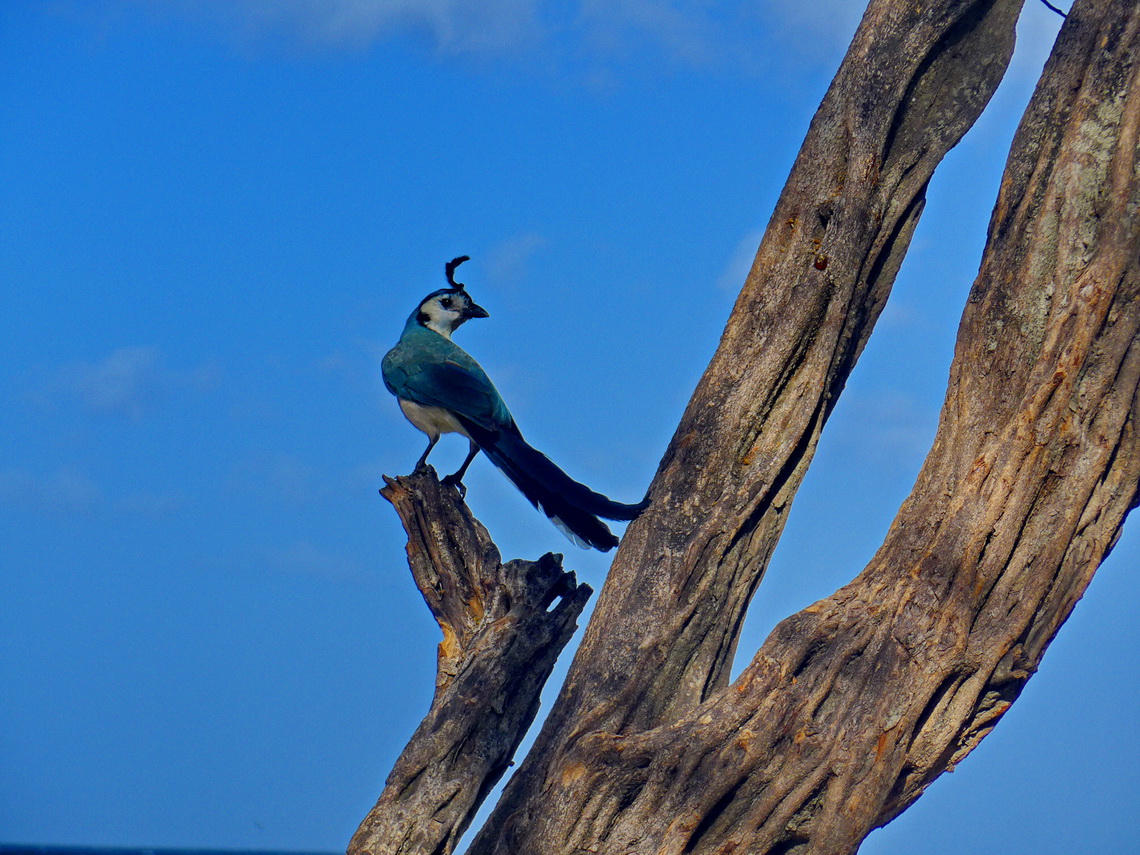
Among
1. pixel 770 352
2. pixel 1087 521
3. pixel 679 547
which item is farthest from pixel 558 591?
pixel 1087 521

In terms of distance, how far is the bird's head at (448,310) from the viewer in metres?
5.92

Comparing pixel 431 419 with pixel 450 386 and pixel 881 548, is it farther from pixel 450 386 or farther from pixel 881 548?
pixel 881 548

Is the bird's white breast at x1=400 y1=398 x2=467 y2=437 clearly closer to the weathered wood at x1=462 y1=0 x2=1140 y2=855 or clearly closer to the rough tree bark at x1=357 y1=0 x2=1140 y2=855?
the rough tree bark at x1=357 y1=0 x2=1140 y2=855

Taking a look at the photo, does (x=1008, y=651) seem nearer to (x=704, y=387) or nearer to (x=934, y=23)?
(x=704, y=387)

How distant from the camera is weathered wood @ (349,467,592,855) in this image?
3432mm

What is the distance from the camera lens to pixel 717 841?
3227 mm

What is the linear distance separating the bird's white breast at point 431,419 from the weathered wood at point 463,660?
694 millimetres

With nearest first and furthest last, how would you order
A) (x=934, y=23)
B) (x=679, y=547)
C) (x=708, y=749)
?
(x=708, y=749) → (x=679, y=547) → (x=934, y=23)

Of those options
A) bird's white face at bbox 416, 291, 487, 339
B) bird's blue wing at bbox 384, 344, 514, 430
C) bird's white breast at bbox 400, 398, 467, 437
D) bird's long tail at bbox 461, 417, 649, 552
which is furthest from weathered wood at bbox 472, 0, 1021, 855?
bird's white face at bbox 416, 291, 487, 339

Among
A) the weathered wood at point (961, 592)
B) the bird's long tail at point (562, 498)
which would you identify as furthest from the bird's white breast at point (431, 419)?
the weathered wood at point (961, 592)

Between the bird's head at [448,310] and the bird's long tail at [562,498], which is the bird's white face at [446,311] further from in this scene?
the bird's long tail at [562,498]

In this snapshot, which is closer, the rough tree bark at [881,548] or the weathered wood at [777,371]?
the rough tree bark at [881,548]

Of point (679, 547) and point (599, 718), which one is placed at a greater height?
point (679, 547)

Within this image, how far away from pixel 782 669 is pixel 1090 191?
1950 millimetres
